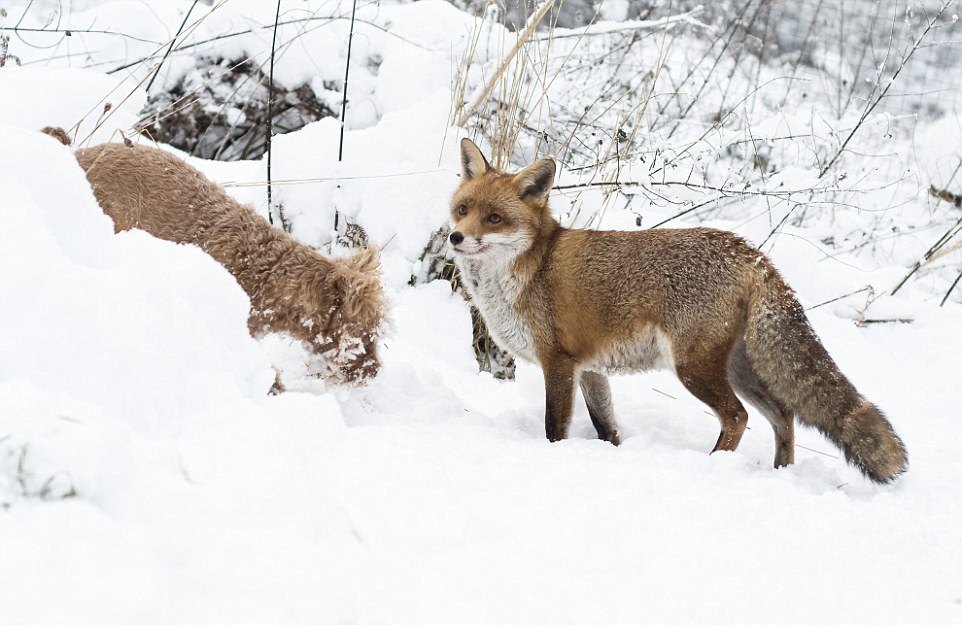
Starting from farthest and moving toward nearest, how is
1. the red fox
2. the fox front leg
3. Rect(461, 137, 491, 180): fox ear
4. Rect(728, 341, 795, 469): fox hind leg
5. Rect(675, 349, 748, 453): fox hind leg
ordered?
Rect(461, 137, 491, 180): fox ear < the fox front leg < Rect(728, 341, 795, 469): fox hind leg < Rect(675, 349, 748, 453): fox hind leg < the red fox

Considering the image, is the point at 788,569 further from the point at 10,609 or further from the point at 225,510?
the point at 10,609

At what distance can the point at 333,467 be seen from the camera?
7.74ft

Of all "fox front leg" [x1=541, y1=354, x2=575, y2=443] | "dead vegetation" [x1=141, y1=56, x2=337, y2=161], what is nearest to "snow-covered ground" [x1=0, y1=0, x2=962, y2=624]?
"fox front leg" [x1=541, y1=354, x2=575, y2=443]

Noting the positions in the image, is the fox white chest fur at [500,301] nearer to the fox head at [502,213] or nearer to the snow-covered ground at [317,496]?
the fox head at [502,213]

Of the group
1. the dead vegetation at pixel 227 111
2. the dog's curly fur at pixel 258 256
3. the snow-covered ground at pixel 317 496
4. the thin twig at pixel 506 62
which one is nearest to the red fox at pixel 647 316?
the snow-covered ground at pixel 317 496

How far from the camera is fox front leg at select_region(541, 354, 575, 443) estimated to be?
429 cm

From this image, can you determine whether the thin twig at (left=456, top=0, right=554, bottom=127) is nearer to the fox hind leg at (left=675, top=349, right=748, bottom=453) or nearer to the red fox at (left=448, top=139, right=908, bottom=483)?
the red fox at (left=448, top=139, right=908, bottom=483)

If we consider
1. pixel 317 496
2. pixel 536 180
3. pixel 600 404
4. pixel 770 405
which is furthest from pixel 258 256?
pixel 770 405

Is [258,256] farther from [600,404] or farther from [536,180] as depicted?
[600,404]

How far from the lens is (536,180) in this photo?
4.57 metres

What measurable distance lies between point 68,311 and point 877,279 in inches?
280

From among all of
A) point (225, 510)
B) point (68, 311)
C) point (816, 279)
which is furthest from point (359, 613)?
point (816, 279)

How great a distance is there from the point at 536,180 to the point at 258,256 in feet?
5.09

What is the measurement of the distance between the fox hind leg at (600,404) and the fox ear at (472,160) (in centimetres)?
133
